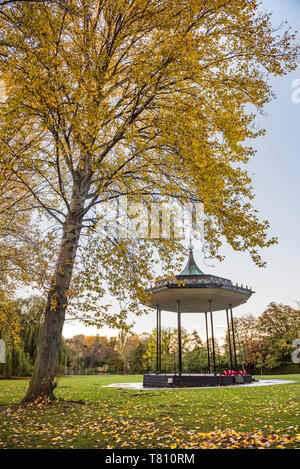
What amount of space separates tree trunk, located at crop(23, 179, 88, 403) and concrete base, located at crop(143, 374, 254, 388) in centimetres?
799

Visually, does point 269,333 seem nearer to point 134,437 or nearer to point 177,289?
point 177,289

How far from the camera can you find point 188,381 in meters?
14.1

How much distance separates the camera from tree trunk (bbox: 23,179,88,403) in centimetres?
730

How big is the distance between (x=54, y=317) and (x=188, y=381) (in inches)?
357

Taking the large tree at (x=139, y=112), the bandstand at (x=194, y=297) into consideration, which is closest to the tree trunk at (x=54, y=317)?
the large tree at (x=139, y=112)

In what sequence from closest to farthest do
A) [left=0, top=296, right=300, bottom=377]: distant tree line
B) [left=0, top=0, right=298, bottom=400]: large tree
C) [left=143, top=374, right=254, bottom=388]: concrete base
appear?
[left=0, top=0, right=298, bottom=400]: large tree
[left=143, top=374, right=254, bottom=388]: concrete base
[left=0, top=296, right=300, bottom=377]: distant tree line

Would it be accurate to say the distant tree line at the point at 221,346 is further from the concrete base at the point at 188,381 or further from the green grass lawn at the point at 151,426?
the green grass lawn at the point at 151,426

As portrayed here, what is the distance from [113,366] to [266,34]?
49.0 metres

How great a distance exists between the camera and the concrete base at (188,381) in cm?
1405

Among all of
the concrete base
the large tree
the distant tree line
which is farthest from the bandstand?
the distant tree line

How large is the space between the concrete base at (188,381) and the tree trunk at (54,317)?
799 cm

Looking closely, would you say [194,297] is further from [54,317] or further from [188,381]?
[54,317]

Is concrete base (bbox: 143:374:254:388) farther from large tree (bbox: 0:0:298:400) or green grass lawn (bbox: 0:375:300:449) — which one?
large tree (bbox: 0:0:298:400)
